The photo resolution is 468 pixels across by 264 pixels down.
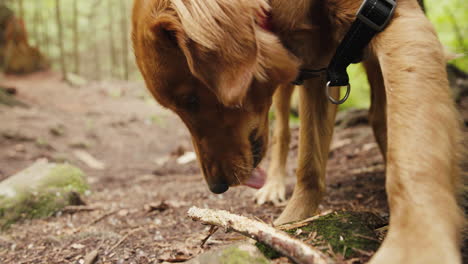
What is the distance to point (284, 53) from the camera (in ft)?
5.89

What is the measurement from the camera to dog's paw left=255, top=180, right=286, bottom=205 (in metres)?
3.53

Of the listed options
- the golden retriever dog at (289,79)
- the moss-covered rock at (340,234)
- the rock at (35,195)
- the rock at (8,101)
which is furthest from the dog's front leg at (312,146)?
the rock at (8,101)

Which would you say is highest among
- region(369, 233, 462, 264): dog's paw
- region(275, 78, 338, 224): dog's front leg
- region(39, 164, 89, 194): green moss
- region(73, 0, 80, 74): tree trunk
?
region(369, 233, 462, 264): dog's paw

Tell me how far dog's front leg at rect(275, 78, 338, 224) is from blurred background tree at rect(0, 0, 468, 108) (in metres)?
0.94

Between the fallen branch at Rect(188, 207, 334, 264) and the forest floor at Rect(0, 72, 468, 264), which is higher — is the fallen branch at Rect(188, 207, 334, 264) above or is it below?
above

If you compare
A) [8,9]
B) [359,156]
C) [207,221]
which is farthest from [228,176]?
[8,9]

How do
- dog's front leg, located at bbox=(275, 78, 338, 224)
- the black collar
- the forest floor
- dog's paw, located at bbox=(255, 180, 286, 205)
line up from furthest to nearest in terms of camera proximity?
dog's paw, located at bbox=(255, 180, 286, 205) → dog's front leg, located at bbox=(275, 78, 338, 224) → the forest floor → the black collar

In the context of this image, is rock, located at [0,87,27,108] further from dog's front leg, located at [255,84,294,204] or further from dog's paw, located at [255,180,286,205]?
dog's paw, located at [255,180,286,205]

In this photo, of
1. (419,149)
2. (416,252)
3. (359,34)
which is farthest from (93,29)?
(416,252)

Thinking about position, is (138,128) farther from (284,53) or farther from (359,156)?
(284,53)

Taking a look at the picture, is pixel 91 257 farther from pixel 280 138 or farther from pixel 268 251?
pixel 280 138

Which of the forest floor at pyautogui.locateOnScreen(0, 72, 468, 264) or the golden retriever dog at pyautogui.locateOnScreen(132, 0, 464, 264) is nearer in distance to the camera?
the golden retriever dog at pyautogui.locateOnScreen(132, 0, 464, 264)

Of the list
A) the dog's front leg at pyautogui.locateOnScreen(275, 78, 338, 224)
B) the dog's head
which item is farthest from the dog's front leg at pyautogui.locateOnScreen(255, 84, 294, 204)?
the dog's head

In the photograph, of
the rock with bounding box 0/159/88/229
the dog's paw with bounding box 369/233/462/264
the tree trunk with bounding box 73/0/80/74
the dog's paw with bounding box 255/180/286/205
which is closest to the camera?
the dog's paw with bounding box 369/233/462/264
